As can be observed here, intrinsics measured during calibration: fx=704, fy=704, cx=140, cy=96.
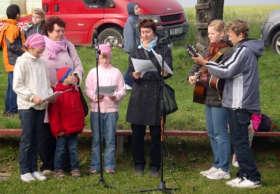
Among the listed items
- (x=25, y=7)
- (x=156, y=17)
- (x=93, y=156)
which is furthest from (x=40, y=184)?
(x=25, y=7)

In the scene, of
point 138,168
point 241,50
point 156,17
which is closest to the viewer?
point 241,50

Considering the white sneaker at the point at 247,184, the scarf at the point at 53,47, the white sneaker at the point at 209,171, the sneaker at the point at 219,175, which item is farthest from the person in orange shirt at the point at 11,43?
the white sneaker at the point at 247,184

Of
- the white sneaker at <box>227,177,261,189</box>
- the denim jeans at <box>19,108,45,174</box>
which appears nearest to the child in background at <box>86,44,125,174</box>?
the denim jeans at <box>19,108,45,174</box>

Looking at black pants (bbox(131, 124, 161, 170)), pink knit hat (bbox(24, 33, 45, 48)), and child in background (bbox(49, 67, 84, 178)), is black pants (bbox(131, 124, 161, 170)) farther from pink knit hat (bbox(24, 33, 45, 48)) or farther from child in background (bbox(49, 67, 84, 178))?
pink knit hat (bbox(24, 33, 45, 48))

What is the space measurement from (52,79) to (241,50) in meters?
2.11

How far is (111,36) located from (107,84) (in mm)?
8563

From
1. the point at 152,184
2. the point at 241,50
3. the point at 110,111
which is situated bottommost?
the point at 152,184

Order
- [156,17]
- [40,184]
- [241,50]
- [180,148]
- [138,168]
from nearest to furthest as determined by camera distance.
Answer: [241,50], [40,184], [138,168], [180,148], [156,17]

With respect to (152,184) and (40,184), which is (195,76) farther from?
(40,184)

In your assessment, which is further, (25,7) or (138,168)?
(25,7)

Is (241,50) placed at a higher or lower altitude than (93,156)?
higher

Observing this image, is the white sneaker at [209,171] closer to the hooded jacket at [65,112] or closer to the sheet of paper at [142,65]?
the sheet of paper at [142,65]

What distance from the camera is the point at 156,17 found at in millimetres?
16469

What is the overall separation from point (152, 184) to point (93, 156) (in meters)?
0.87
